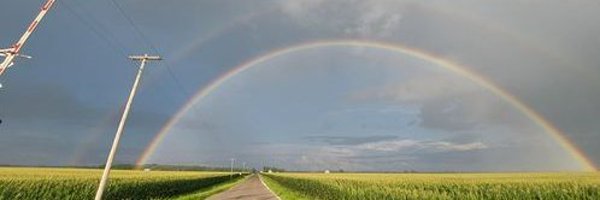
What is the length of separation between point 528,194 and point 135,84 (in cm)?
2121

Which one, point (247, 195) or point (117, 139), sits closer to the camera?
point (117, 139)

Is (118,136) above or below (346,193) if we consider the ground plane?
above

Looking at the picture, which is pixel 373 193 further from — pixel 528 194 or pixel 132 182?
pixel 132 182

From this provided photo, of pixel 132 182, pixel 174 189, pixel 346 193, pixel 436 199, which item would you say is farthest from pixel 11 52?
pixel 174 189

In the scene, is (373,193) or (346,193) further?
(346,193)

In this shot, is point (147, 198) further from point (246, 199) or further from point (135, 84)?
point (135, 84)

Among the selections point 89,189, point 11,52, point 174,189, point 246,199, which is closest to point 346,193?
point 246,199

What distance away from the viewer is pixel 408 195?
2545cm

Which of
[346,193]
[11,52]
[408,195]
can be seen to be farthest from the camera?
[346,193]

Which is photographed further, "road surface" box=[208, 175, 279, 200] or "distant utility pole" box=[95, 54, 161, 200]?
"road surface" box=[208, 175, 279, 200]

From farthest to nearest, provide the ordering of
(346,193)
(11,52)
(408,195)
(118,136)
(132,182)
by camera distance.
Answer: (132,182), (346,193), (118,136), (408,195), (11,52)

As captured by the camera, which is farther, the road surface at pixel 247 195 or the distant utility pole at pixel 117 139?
A: the road surface at pixel 247 195

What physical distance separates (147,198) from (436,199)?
29591 mm

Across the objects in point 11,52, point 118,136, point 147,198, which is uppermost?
point 11,52
